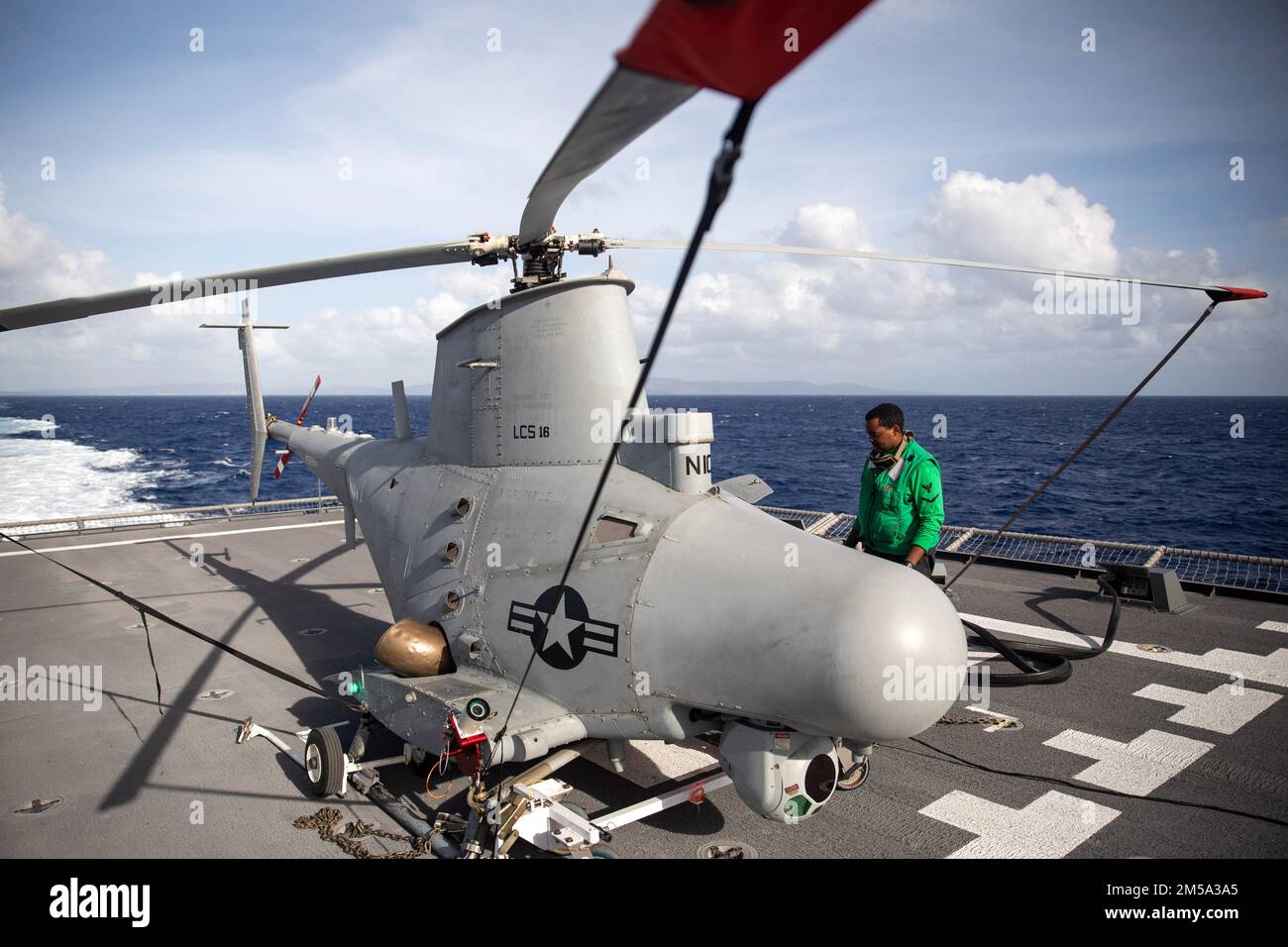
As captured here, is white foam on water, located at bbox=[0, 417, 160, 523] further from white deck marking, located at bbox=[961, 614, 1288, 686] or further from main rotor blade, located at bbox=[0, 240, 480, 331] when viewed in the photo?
white deck marking, located at bbox=[961, 614, 1288, 686]

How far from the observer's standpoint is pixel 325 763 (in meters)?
6.63

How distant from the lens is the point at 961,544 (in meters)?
15.7

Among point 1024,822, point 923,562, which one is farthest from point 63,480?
point 1024,822

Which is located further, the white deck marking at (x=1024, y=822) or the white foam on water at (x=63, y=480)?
the white foam on water at (x=63, y=480)

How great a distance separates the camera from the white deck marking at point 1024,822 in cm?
577

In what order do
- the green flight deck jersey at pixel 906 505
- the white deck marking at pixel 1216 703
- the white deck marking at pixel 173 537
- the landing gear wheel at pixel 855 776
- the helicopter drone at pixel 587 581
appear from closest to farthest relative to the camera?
the helicopter drone at pixel 587 581 < the landing gear wheel at pixel 855 776 < the green flight deck jersey at pixel 906 505 < the white deck marking at pixel 1216 703 < the white deck marking at pixel 173 537

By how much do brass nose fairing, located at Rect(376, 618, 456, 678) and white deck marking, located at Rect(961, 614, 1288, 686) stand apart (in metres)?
8.37

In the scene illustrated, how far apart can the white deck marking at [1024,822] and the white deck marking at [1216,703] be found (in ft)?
8.30

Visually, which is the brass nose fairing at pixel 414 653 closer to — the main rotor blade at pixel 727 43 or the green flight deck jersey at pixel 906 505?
the green flight deck jersey at pixel 906 505

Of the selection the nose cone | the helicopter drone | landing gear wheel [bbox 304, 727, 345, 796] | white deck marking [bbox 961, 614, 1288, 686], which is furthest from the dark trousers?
landing gear wheel [bbox 304, 727, 345, 796]

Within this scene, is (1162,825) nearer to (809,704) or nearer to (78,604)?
(809,704)

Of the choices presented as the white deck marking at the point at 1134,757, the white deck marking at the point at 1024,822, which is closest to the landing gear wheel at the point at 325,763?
the white deck marking at the point at 1024,822

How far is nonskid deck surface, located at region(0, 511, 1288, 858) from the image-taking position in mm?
6012
